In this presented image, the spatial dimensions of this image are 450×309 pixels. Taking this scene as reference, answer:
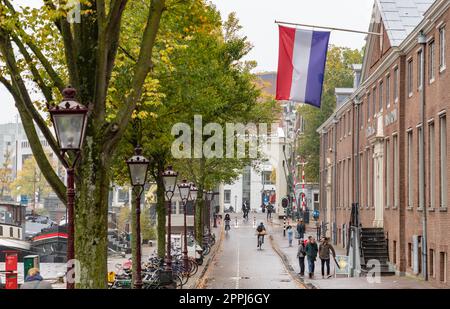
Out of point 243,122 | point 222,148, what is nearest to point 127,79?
point 222,148

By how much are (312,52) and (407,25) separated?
17.0 metres

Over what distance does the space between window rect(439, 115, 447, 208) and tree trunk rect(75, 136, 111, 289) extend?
18423 mm

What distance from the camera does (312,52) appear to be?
25391 mm

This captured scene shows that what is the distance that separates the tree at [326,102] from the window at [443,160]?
6205cm

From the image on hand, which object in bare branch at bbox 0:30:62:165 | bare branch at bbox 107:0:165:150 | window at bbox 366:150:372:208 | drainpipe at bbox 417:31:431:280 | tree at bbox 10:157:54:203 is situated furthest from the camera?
tree at bbox 10:157:54:203

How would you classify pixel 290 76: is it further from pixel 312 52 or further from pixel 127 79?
pixel 127 79

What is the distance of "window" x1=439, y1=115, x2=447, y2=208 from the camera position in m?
29.8

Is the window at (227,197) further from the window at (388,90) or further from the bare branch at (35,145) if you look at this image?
the bare branch at (35,145)

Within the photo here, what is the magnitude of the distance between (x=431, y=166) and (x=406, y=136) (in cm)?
542

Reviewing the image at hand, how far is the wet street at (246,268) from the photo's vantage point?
3305 centimetres

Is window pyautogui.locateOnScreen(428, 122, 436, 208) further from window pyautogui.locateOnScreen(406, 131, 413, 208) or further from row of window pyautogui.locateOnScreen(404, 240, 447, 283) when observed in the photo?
window pyautogui.locateOnScreen(406, 131, 413, 208)

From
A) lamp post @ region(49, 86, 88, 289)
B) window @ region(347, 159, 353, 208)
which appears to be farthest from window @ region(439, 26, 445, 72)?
window @ region(347, 159, 353, 208)

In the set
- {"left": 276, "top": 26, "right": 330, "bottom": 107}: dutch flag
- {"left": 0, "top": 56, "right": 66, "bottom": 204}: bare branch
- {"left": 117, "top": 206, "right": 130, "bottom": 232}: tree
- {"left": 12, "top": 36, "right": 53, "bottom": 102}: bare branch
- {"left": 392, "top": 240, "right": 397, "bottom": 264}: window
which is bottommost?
{"left": 392, "top": 240, "right": 397, "bottom": 264}: window

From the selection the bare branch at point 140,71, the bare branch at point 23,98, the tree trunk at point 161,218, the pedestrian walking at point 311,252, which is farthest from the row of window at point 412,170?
the bare branch at point 23,98
